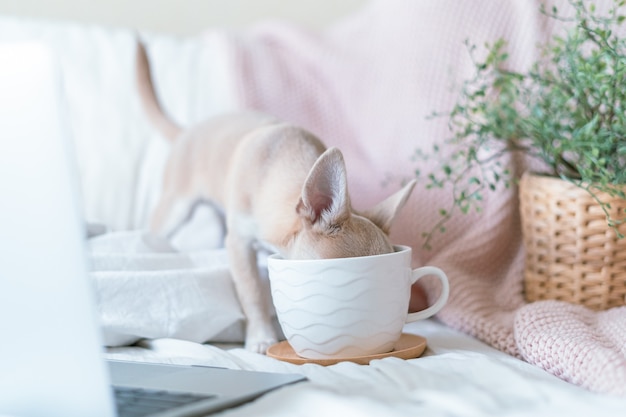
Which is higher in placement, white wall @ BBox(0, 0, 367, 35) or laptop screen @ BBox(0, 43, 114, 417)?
white wall @ BBox(0, 0, 367, 35)

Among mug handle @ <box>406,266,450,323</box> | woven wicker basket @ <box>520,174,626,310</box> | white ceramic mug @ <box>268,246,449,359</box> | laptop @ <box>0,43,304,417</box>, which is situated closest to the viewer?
laptop @ <box>0,43,304,417</box>

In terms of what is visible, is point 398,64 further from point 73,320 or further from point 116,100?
point 73,320

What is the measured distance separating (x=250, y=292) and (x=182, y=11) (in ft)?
3.89

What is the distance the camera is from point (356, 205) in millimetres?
1534

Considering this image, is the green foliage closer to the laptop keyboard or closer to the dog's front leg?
the dog's front leg

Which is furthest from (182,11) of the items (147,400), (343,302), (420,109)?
(147,400)

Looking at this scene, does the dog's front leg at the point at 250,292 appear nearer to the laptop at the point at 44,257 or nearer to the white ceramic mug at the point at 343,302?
the white ceramic mug at the point at 343,302

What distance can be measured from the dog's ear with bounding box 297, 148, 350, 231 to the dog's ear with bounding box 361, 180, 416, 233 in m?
0.11

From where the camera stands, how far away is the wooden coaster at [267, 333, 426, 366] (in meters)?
0.94

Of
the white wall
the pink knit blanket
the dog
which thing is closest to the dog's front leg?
the dog

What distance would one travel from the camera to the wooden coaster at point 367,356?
0.94m

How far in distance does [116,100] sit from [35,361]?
119cm

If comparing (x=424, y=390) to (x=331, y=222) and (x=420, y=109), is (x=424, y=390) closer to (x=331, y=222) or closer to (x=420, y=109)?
(x=331, y=222)

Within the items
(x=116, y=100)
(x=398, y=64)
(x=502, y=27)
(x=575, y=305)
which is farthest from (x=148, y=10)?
(x=575, y=305)
